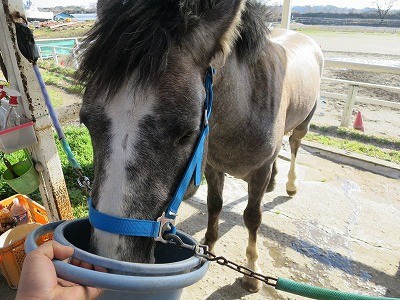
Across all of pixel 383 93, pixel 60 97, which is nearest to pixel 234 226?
pixel 60 97

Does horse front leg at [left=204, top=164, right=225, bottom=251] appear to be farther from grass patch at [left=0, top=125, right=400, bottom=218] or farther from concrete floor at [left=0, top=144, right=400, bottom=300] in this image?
grass patch at [left=0, top=125, right=400, bottom=218]

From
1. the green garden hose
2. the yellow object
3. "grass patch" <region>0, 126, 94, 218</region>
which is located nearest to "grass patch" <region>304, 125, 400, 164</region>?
"grass patch" <region>0, 126, 94, 218</region>

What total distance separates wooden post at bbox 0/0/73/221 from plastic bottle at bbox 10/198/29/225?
15.5 inches

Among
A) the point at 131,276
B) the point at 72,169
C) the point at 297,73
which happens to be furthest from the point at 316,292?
the point at 72,169

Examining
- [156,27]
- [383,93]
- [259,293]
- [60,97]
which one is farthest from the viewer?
[383,93]

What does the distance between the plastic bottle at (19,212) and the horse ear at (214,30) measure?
2409mm

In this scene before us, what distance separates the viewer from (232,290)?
9.25 feet

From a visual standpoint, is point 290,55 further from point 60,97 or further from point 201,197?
point 60,97

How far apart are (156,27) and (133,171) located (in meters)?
0.63

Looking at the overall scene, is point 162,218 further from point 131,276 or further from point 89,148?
point 89,148

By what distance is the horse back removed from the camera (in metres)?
3.12

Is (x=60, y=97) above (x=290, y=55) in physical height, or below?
below

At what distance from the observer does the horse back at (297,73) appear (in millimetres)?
3118

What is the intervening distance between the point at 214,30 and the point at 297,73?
2.09m
